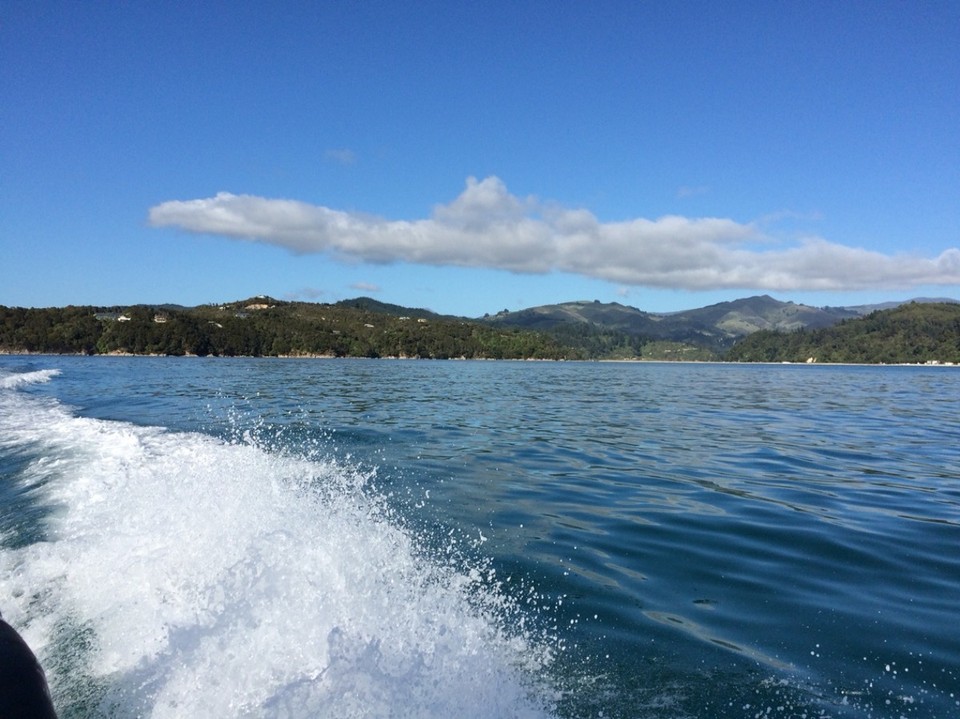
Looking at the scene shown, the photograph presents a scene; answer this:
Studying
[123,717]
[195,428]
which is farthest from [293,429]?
[123,717]

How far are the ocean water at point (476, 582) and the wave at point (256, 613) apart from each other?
26 millimetres

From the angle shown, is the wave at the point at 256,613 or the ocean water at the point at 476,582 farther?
the ocean water at the point at 476,582

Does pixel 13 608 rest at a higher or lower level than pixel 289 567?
lower

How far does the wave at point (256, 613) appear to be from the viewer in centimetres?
428

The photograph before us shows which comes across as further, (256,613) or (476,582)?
(476,582)

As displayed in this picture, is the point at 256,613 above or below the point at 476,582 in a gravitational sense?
above

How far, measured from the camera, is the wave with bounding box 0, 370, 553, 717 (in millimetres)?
4277

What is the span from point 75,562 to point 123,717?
359 cm

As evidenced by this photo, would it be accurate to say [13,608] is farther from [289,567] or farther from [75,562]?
[289,567]

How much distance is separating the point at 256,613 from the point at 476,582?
2453 millimetres

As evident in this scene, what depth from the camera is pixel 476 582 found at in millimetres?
6715

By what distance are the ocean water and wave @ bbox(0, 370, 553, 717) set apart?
0.09 feet

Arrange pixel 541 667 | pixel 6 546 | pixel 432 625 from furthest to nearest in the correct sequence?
1. pixel 6 546
2. pixel 432 625
3. pixel 541 667

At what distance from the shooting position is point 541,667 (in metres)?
4.89
